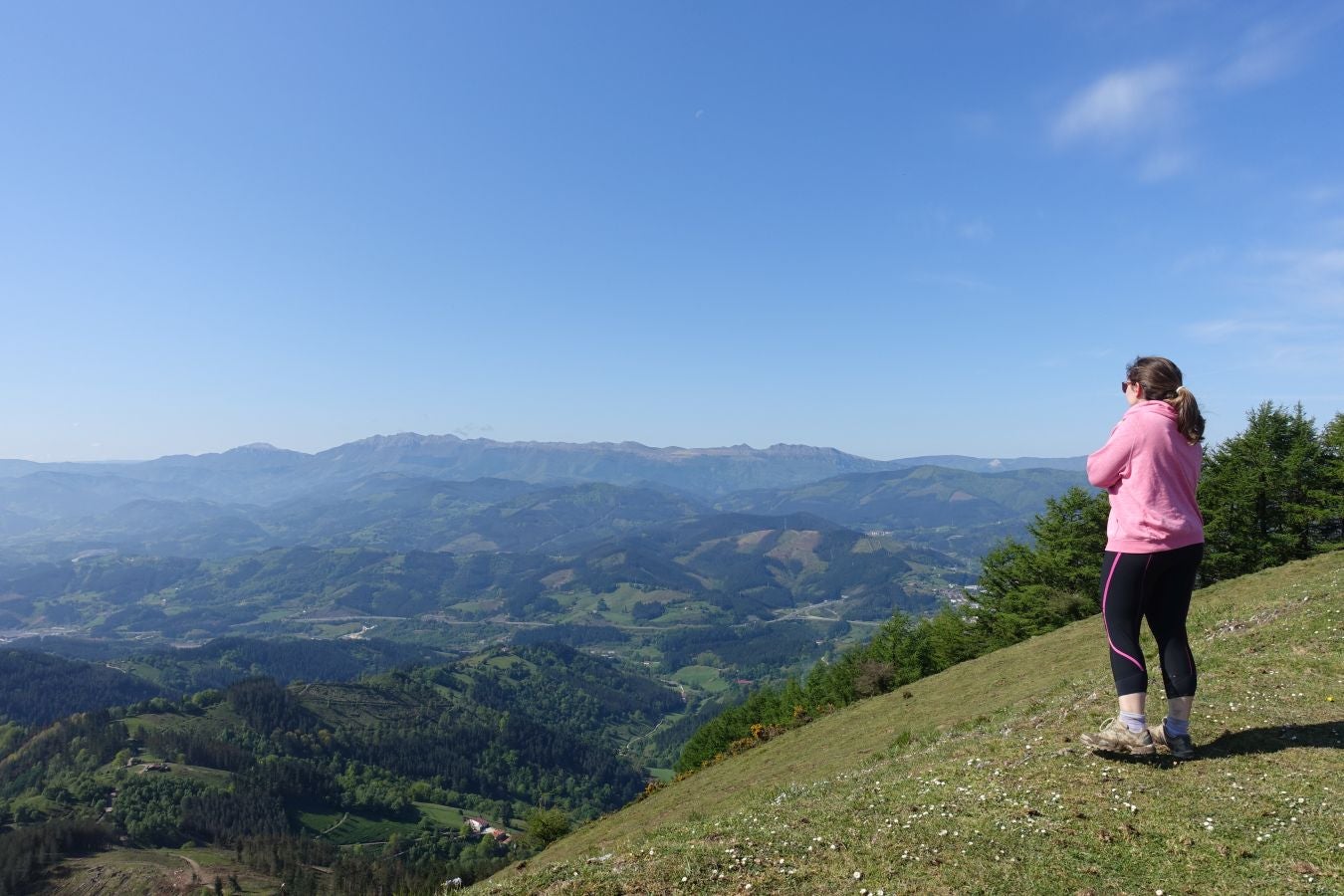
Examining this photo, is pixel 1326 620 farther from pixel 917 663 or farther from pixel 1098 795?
pixel 917 663

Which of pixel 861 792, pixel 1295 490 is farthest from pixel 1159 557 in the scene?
pixel 1295 490

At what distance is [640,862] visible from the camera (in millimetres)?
8359

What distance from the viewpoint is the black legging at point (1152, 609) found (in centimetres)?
777

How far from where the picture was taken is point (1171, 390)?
7957 millimetres

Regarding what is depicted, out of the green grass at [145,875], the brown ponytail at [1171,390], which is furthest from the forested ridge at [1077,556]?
the green grass at [145,875]

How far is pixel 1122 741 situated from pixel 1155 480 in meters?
3.64

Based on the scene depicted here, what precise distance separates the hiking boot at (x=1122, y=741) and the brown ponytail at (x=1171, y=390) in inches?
154

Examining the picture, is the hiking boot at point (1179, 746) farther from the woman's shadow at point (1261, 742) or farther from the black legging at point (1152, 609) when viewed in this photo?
the black legging at point (1152, 609)

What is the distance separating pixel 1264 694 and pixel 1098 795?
623 cm

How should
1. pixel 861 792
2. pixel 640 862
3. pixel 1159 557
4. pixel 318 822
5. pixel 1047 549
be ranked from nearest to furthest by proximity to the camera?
pixel 1159 557
pixel 640 862
pixel 861 792
pixel 1047 549
pixel 318 822

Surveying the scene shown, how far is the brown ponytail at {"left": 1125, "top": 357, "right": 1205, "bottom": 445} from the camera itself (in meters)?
7.67

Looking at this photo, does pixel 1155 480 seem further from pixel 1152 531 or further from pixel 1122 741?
pixel 1122 741

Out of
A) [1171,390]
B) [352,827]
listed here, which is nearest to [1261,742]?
[1171,390]

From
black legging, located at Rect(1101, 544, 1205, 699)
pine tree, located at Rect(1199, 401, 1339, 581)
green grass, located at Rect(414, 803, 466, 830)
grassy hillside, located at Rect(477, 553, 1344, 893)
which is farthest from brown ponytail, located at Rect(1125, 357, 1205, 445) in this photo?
green grass, located at Rect(414, 803, 466, 830)
